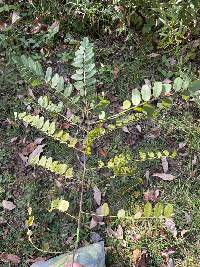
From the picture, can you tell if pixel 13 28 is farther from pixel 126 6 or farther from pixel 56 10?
pixel 126 6

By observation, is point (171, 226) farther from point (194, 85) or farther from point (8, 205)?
point (194, 85)

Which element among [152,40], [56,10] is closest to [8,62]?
[56,10]

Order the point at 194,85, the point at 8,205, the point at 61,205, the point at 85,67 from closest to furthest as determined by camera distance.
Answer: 1. the point at 194,85
2. the point at 85,67
3. the point at 61,205
4. the point at 8,205

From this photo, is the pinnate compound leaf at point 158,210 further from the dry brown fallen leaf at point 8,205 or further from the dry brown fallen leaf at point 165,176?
the dry brown fallen leaf at point 8,205

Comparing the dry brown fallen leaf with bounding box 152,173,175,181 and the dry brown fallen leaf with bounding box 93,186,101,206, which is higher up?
the dry brown fallen leaf with bounding box 152,173,175,181

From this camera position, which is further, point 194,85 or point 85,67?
point 85,67

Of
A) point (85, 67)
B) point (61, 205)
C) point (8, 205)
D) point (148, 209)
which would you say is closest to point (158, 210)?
point (148, 209)

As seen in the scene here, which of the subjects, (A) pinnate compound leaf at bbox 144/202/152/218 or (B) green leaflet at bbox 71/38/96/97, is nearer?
(B) green leaflet at bbox 71/38/96/97

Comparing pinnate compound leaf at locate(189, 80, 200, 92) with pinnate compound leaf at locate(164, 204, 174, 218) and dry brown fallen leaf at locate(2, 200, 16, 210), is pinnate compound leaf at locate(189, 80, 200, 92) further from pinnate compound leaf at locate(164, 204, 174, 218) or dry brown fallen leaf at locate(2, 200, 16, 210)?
dry brown fallen leaf at locate(2, 200, 16, 210)

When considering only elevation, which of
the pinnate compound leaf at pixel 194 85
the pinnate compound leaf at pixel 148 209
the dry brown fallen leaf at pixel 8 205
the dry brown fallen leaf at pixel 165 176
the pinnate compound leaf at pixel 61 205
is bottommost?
the dry brown fallen leaf at pixel 8 205

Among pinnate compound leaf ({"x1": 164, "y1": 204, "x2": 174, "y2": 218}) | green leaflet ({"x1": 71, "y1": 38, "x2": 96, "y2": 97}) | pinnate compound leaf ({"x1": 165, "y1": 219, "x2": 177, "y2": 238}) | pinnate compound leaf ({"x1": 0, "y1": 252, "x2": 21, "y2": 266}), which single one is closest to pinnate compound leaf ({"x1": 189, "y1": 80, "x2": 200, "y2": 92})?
green leaflet ({"x1": 71, "y1": 38, "x2": 96, "y2": 97})

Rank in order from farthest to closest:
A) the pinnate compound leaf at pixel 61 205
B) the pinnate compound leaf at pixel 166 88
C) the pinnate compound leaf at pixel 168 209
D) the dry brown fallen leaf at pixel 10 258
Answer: the dry brown fallen leaf at pixel 10 258, the pinnate compound leaf at pixel 61 205, the pinnate compound leaf at pixel 168 209, the pinnate compound leaf at pixel 166 88

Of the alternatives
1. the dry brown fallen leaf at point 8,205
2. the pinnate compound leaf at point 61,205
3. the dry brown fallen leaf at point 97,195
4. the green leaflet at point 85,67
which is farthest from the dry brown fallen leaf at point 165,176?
the green leaflet at point 85,67

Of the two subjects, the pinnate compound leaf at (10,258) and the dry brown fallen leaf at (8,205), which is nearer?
the pinnate compound leaf at (10,258)
